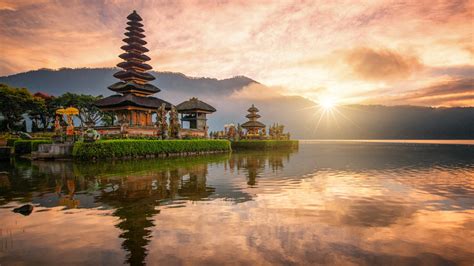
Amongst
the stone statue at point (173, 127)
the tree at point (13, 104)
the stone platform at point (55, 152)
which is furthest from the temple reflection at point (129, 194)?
the tree at point (13, 104)

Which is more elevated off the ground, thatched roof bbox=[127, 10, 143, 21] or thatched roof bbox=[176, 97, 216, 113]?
thatched roof bbox=[127, 10, 143, 21]

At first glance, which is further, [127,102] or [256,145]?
[256,145]

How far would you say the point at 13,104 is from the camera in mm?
54719

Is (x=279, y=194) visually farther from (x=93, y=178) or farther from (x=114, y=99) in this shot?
(x=114, y=99)

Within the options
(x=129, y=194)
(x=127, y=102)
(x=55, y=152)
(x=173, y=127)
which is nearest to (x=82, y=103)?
(x=127, y=102)

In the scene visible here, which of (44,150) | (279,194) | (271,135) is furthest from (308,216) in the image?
(271,135)

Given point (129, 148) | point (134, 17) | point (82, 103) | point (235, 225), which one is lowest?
point (235, 225)

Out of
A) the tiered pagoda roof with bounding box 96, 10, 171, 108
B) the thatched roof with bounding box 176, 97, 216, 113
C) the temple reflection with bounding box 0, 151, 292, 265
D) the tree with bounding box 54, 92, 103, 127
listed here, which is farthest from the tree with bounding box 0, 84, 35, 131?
the temple reflection with bounding box 0, 151, 292, 265

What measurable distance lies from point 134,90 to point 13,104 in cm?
2556

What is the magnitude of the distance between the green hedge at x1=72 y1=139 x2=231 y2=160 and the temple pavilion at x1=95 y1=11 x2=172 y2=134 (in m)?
8.34

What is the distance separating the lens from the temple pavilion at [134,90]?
45750 millimetres

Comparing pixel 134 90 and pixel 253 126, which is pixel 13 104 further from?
pixel 253 126

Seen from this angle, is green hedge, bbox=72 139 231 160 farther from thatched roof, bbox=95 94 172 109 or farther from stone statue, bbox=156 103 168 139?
thatched roof, bbox=95 94 172 109

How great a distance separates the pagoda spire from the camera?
4878 centimetres
